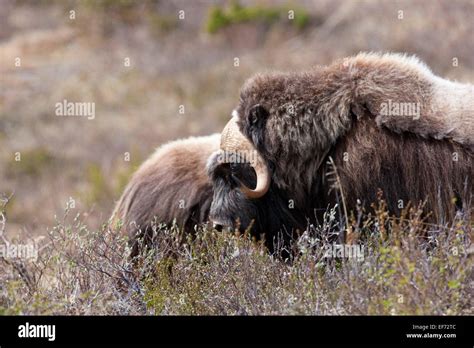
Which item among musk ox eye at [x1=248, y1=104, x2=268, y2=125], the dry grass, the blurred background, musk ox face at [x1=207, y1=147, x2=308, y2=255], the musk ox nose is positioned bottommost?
the dry grass

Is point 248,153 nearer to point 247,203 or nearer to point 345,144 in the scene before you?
point 247,203

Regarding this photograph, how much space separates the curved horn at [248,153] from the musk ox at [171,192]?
1.44 ft

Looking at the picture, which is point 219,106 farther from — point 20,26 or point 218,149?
point 218,149

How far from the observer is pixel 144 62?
840 inches

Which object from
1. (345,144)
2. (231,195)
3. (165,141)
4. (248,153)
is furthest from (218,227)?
(165,141)

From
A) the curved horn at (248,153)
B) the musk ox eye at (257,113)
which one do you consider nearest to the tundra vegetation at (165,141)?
the curved horn at (248,153)

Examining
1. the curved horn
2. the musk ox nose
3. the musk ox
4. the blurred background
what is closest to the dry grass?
the musk ox nose

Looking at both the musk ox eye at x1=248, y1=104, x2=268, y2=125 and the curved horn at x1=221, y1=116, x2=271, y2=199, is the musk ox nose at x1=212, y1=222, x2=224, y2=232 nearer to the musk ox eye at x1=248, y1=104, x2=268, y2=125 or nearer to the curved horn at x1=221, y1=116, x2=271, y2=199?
the curved horn at x1=221, y1=116, x2=271, y2=199

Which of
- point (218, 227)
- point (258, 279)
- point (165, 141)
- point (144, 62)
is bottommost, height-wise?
point (258, 279)

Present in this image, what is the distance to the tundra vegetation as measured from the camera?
383cm

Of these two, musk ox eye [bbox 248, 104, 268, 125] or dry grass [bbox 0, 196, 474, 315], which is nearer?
dry grass [bbox 0, 196, 474, 315]

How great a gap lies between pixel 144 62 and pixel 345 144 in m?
17.1
